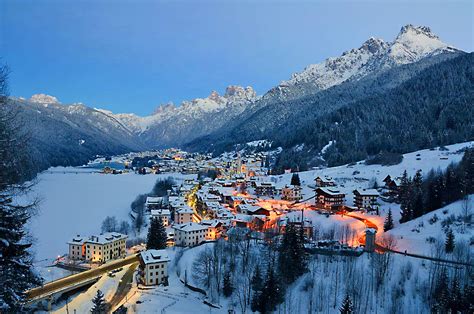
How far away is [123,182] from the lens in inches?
4599

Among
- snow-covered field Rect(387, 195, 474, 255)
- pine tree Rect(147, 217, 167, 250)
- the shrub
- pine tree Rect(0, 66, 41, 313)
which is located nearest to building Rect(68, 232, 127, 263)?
pine tree Rect(147, 217, 167, 250)

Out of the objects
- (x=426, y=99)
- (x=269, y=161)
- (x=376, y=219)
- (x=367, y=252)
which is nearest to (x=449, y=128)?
(x=426, y=99)

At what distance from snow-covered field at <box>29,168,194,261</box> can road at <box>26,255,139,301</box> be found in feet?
11.1

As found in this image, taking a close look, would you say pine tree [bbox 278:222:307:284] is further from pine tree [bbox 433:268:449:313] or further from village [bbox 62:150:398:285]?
pine tree [bbox 433:268:449:313]

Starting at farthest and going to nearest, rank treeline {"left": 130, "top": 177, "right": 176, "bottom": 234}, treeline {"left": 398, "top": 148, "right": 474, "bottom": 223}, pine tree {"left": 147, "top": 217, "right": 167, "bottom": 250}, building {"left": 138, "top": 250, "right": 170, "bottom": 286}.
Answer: treeline {"left": 130, "top": 177, "right": 176, "bottom": 234}, pine tree {"left": 147, "top": 217, "right": 167, "bottom": 250}, treeline {"left": 398, "top": 148, "right": 474, "bottom": 223}, building {"left": 138, "top": 250, "right": 170, "bottom": 286}

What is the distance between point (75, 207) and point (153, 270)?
167ft

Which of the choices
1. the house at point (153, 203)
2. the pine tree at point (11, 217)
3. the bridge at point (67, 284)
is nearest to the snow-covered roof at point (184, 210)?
the house at point (153, 203)

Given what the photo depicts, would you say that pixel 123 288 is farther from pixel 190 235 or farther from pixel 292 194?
pixel 292 194

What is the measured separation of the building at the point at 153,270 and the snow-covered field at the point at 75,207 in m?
9.12

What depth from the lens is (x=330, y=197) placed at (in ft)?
170

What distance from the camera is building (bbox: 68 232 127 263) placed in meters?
43.0

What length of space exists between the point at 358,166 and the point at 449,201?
42.3 meters

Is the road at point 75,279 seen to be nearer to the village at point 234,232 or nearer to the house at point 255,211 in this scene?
the village at point 234,232

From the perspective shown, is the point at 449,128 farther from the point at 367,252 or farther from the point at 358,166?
the point at 367,252
